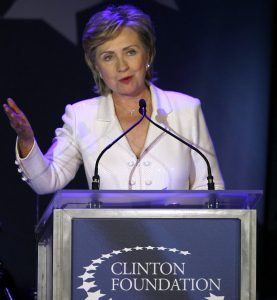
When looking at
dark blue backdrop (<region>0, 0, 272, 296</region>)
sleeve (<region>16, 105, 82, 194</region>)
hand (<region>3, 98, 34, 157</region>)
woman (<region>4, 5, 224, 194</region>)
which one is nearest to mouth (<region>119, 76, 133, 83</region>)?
woman (<region>4, 5, 224, 194</region>)

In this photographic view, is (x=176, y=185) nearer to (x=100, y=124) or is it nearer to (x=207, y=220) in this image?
(x=100, y=124)

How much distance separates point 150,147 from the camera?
9.53 feet

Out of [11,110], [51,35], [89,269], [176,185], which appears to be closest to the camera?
[89,269]

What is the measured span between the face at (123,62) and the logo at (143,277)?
104cm

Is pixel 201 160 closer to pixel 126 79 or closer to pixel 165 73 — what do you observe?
pixel 126 79

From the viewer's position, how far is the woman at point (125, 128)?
2.87m

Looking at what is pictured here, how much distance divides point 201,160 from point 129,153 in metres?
0.29

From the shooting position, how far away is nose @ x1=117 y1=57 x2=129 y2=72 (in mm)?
2910

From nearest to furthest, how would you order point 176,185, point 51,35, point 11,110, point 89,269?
point 89,269 < point 11,110 < point 176,185 < point 51,35

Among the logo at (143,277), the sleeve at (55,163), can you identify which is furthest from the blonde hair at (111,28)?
the logo at (143,277)

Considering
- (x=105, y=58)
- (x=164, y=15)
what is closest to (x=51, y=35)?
(x=164, y=15)

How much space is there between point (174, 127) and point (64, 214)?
101cm

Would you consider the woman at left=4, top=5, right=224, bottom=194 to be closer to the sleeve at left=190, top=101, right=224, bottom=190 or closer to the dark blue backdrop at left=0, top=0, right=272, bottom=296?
the sleeve at left=190, top=101, right=224, bottom=190

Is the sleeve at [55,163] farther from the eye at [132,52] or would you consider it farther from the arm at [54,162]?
the eye at [132,52]
